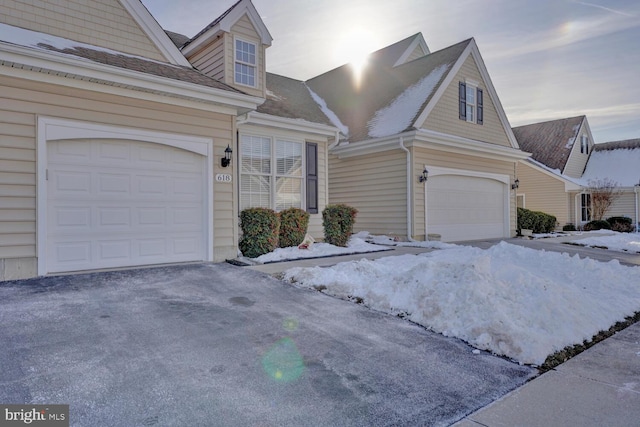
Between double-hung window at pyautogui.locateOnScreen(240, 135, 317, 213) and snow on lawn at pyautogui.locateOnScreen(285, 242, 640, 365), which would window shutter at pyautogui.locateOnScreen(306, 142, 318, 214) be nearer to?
double-hung window at pyautogui.locateOnScreen(240, 135, 317, 213)

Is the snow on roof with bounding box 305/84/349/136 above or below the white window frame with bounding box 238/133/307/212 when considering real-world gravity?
above

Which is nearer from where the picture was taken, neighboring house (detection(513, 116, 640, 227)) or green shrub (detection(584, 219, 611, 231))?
green shrub (detection(584, 219, 611, 231))

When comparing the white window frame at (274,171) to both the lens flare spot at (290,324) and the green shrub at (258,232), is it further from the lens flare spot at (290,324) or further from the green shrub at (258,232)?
the lens flare spot at (290,324)

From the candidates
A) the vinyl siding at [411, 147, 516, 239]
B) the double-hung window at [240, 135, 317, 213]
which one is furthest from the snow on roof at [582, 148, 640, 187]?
the double-hung window at [240, 135, 317, 213]

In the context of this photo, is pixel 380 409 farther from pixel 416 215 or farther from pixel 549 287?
pixel 416 215

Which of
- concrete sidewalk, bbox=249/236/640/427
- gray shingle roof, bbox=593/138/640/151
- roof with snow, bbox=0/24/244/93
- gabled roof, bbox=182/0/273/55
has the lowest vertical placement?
concrete sidewalk, bbox=249/236/640/427

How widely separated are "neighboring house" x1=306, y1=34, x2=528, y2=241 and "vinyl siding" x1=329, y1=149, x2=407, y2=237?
0.03 m

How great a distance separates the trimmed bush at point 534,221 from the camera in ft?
54.9

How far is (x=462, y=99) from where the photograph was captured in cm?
1380

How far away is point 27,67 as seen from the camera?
239 inches

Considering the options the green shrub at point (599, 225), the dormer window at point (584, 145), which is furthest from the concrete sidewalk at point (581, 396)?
the dormer window at point (584, 145)

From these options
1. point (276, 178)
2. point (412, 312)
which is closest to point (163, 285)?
point (412, 312)

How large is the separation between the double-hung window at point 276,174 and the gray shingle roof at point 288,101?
83cm

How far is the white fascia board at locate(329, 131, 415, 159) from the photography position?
12.2 m
